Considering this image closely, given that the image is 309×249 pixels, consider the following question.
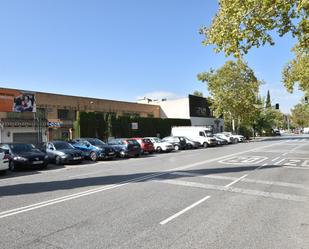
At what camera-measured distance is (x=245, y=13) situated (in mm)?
12078

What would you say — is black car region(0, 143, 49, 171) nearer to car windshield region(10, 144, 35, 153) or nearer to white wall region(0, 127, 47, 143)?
car windshield region(10, 144, 35, 153)

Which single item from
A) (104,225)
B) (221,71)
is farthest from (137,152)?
(221,71)

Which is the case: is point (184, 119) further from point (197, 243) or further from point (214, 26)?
point (197, 243)

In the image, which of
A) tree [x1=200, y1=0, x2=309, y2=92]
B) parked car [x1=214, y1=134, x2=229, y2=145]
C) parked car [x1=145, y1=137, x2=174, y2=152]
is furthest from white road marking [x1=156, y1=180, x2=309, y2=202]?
parked car [x1=214, y1=134, x2=229, y2=145]

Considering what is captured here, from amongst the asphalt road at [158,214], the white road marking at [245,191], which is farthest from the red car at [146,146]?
the white road marking at [245,191]

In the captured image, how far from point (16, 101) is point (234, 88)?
33532 millimetres

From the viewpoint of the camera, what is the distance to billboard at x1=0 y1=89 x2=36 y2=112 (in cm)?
3047

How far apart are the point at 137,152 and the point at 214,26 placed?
12.9m

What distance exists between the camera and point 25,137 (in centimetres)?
3184

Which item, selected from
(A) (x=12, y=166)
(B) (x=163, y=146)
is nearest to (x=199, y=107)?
(B) (x=163, y=146)

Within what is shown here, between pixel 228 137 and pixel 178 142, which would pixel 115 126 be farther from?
pixel 228 137

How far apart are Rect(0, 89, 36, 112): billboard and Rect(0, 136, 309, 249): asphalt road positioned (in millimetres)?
22693

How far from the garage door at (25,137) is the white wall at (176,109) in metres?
26.4

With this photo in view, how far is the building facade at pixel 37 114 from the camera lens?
30.5 m
